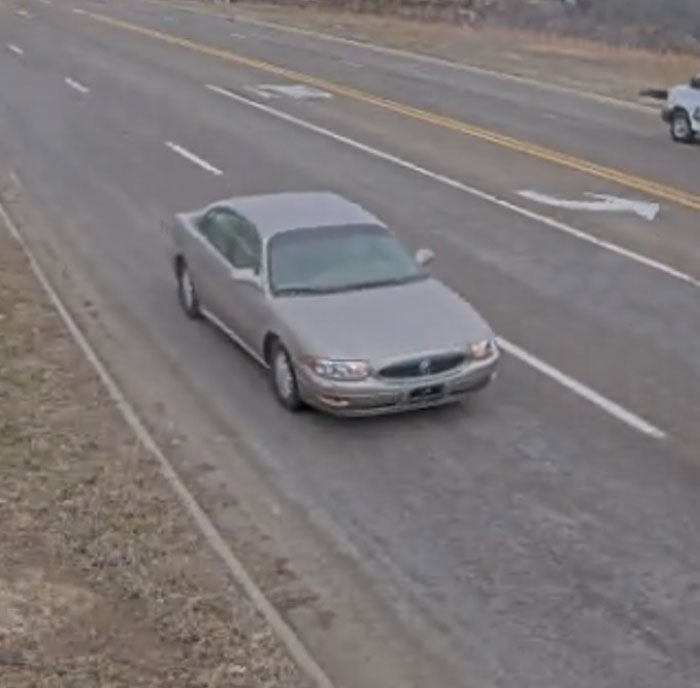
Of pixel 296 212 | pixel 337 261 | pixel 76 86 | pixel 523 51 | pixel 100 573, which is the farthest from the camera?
pixel 523 51

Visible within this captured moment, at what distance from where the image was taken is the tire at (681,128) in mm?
28859

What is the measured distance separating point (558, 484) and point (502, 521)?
839 millimetres

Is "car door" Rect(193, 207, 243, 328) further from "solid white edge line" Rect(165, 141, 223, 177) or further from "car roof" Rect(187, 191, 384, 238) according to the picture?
"solid white edge line" Rect(165, 141, 223, 177)

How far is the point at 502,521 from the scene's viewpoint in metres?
10.1

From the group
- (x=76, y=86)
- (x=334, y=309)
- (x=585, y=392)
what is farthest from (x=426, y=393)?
(x=76, y=86)

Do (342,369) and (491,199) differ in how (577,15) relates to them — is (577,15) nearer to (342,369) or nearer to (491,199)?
(491,199)

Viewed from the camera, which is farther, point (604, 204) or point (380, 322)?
point (604, 204)

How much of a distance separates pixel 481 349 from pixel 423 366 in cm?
58

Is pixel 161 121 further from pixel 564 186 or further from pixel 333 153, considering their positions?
pixel 564 186

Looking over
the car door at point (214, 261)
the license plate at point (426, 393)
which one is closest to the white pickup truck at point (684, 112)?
the car door at point (214, 261)

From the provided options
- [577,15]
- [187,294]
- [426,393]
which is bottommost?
[577,15]

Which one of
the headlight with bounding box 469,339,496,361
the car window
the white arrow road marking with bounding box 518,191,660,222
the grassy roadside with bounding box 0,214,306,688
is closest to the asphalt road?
the white arrow road marking with bounding box 518,191,660,222

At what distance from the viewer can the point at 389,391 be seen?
463 inches

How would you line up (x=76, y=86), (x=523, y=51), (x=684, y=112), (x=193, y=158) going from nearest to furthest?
(x=193, y=158) < (x=684, y=112) < (x=76, y=86) < (x=523, y=51)
